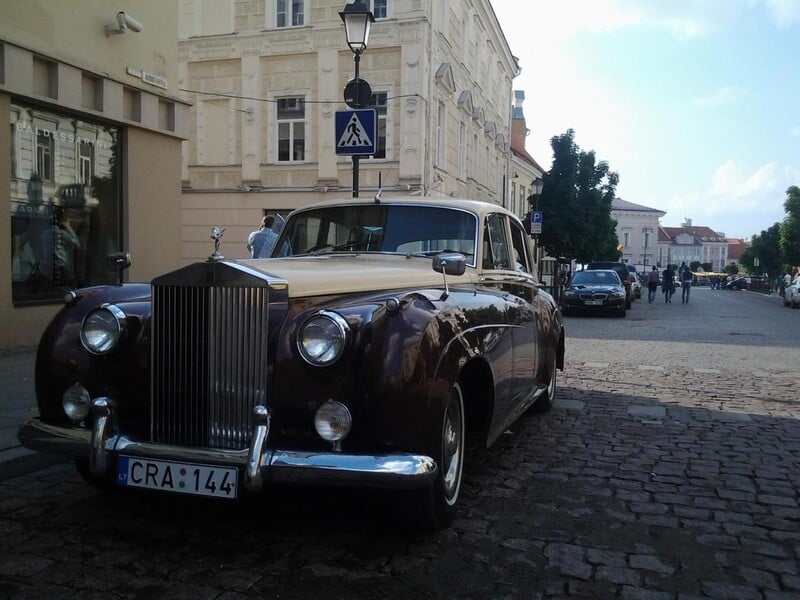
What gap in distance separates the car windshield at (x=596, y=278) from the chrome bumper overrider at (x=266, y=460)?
20.2m

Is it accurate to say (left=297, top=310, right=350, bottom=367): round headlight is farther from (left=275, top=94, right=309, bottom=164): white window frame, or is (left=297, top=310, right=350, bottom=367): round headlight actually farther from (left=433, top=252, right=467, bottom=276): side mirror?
(left=275, top=94, right=309, bottom=164): white window frame

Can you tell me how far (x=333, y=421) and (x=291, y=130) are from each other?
2110cm

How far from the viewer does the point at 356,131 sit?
9531 millimetres

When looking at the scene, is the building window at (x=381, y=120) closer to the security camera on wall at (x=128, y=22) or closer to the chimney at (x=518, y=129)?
the security camera on wall at (x=128, y=22)

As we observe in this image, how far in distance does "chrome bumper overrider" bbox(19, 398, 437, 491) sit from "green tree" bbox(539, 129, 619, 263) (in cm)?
3111

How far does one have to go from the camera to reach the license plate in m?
3.16

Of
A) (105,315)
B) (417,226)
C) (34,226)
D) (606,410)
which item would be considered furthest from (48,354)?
(34,226)

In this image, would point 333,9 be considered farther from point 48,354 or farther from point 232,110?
point 48,354

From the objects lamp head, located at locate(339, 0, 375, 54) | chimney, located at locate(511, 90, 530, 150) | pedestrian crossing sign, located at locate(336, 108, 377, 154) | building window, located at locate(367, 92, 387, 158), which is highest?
chimney, located at locate(511, 90, 530, 150)

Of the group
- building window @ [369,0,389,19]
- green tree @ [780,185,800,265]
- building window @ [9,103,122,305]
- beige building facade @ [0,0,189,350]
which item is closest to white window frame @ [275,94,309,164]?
building window @ [369,0,389,19]

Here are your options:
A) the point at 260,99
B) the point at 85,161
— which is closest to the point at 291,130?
the point at 260,99

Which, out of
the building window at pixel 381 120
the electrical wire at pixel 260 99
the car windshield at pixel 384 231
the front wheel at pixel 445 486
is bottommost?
the front wheel at pixel 445 486

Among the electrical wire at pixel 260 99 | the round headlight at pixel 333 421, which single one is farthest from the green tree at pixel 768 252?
the round headlight at pixel 333 421

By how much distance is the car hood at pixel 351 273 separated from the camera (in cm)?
354
